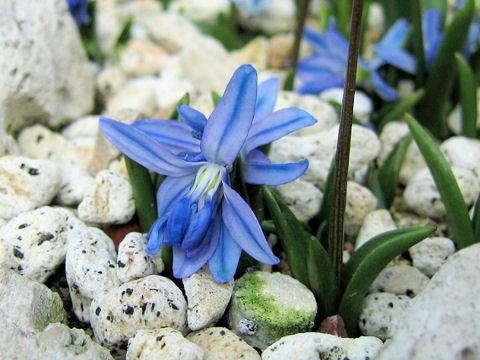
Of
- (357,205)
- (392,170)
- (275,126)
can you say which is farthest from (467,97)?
(275,126)

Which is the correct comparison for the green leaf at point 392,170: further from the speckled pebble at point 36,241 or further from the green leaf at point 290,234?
the speckled pebble at point 36,241

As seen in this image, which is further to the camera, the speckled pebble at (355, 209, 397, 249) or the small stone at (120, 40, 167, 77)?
the small stone at (120, 40, 167, 77)

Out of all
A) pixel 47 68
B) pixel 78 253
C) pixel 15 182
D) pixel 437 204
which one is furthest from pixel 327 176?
pixel 47 68

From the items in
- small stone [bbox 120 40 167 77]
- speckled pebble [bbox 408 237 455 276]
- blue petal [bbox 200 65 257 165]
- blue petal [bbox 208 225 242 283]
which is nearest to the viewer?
blue petal [bbox 200 65 257 165]

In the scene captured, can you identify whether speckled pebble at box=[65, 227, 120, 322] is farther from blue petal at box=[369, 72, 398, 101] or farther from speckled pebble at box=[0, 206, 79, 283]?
blue petal at box=[369, 72, 398, 101]

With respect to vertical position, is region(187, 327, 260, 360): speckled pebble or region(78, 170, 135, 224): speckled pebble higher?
region(78, 170, 135, 224): speckled pebble

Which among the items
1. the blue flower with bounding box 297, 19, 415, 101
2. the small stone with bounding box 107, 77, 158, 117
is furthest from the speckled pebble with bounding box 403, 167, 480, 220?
the small stone with bounding box 107, 77, 158, 117

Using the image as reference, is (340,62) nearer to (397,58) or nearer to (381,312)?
(397,58)
